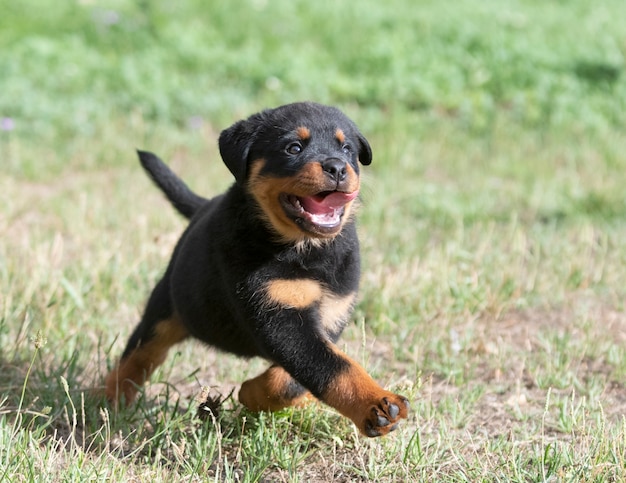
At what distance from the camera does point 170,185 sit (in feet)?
14.0

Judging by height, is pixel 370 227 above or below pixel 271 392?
below

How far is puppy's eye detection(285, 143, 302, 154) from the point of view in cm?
328

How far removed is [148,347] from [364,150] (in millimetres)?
1181

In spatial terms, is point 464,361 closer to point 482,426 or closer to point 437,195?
point 482,426

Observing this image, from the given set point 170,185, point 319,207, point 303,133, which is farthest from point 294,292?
point 170,185

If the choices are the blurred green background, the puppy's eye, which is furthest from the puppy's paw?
the blurred green background

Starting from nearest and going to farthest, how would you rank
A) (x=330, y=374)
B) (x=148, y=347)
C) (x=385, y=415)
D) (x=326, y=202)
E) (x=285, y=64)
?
(x=385, y=415) → (x=330, y=374) → (x=326, y=202) → (x=148, y=347) → (x=285, y=64)

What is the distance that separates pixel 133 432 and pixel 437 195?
12.9 feet

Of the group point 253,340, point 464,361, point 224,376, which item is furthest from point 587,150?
point 253,340

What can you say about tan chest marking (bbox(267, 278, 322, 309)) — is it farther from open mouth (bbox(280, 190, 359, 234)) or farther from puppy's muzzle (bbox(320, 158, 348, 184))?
puppy's muzzle (bbox(320, 158, 348, 184))

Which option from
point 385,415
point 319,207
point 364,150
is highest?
point 364,150

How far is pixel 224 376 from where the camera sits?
13.6ft

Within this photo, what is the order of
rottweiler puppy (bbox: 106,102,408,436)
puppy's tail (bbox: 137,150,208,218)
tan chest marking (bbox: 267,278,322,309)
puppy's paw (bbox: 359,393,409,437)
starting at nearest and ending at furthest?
puppy's paw (bbox: 359,393,409,437) < rottweiler puppy (bbox: 106,102,408,436) < tan chest marking (bbox: 267,278,322,309) < puppy's tail (bbox: 137,150,208,218)

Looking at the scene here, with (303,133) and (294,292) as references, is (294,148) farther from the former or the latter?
(294,292)
